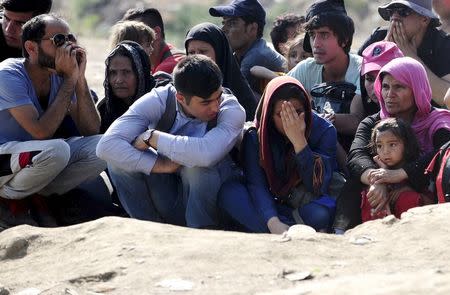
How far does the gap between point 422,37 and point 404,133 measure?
1.53 meters

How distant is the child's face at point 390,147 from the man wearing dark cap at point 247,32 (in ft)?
8.91

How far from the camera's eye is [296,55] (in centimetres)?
912

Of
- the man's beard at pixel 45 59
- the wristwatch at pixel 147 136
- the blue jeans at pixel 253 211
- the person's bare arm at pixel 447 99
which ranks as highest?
the man's beard at pixel 45 59

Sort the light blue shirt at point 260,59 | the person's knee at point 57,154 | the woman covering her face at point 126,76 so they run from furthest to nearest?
the light blue shirt at point 260,59, the woman covering her face at point 126,76, the person's knee at point 57,154

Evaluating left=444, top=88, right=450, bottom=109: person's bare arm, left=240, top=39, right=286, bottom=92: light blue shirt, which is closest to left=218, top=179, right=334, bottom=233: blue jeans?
left=444, top=88, right=450, bottom=109: person's bare arm

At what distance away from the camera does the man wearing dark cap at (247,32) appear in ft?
31.4

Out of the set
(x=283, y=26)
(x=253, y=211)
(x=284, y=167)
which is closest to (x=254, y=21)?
(x=283, y=26)

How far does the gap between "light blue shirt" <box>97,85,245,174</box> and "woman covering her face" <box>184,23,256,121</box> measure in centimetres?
109

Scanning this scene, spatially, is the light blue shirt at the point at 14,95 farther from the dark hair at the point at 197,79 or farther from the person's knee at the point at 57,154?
the dark hair at the point at 197,79

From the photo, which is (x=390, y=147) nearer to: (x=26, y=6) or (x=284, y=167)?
(x=284, y=167)

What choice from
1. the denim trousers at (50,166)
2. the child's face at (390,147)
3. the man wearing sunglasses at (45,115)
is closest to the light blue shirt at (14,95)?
the man wearing sunglasses at (45,115)

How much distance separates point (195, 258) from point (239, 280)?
36 cm

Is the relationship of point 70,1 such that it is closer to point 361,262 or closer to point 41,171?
point 41,171

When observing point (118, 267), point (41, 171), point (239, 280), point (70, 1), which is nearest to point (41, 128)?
point (41, 171)
